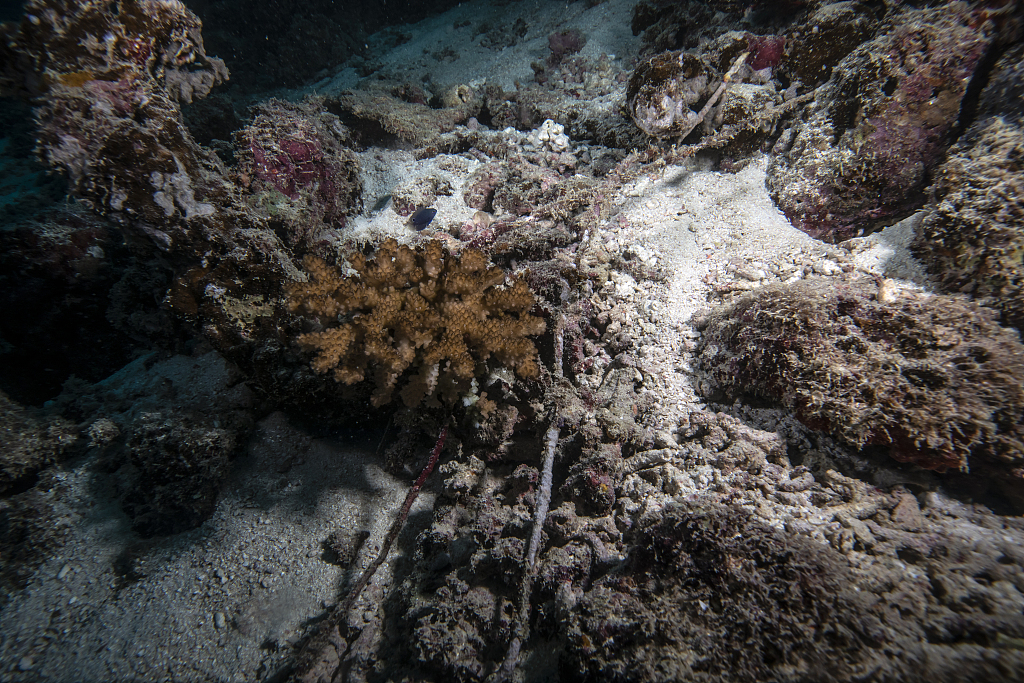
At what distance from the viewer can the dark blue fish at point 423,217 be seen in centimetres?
400

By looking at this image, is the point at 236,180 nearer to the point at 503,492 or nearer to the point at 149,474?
the point at 149,474

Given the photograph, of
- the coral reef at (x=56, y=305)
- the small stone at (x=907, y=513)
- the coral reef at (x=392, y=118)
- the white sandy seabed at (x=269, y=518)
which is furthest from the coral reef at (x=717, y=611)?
the coral reef at (x=56, y=305)

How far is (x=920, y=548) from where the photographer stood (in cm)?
172

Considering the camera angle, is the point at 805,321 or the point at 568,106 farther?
the point at 568,106

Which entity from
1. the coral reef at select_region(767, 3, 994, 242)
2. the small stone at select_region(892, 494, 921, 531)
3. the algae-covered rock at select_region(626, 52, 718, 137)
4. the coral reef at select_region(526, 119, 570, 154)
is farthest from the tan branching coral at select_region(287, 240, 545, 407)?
the coral reef at select_region(526, 119, 570, 154)

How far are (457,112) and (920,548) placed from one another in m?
6.65

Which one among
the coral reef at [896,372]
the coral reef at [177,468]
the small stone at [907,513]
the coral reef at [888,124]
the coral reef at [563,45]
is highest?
the coral reef at [563,45]

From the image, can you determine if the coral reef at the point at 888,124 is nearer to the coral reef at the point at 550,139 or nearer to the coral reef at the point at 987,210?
the coral reef at the point at 987,210

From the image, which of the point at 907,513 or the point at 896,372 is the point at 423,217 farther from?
the point at 907,513

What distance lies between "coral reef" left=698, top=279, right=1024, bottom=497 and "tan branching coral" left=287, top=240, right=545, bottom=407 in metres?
1.48

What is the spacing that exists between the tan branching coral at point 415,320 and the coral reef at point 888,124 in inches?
107

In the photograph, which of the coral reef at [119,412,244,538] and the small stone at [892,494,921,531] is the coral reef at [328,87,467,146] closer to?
the coral reef at [119,412,244,538]

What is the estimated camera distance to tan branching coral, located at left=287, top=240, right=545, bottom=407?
236 cm

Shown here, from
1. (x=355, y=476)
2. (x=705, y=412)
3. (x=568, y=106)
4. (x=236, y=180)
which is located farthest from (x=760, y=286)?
(x=236, y=180)
